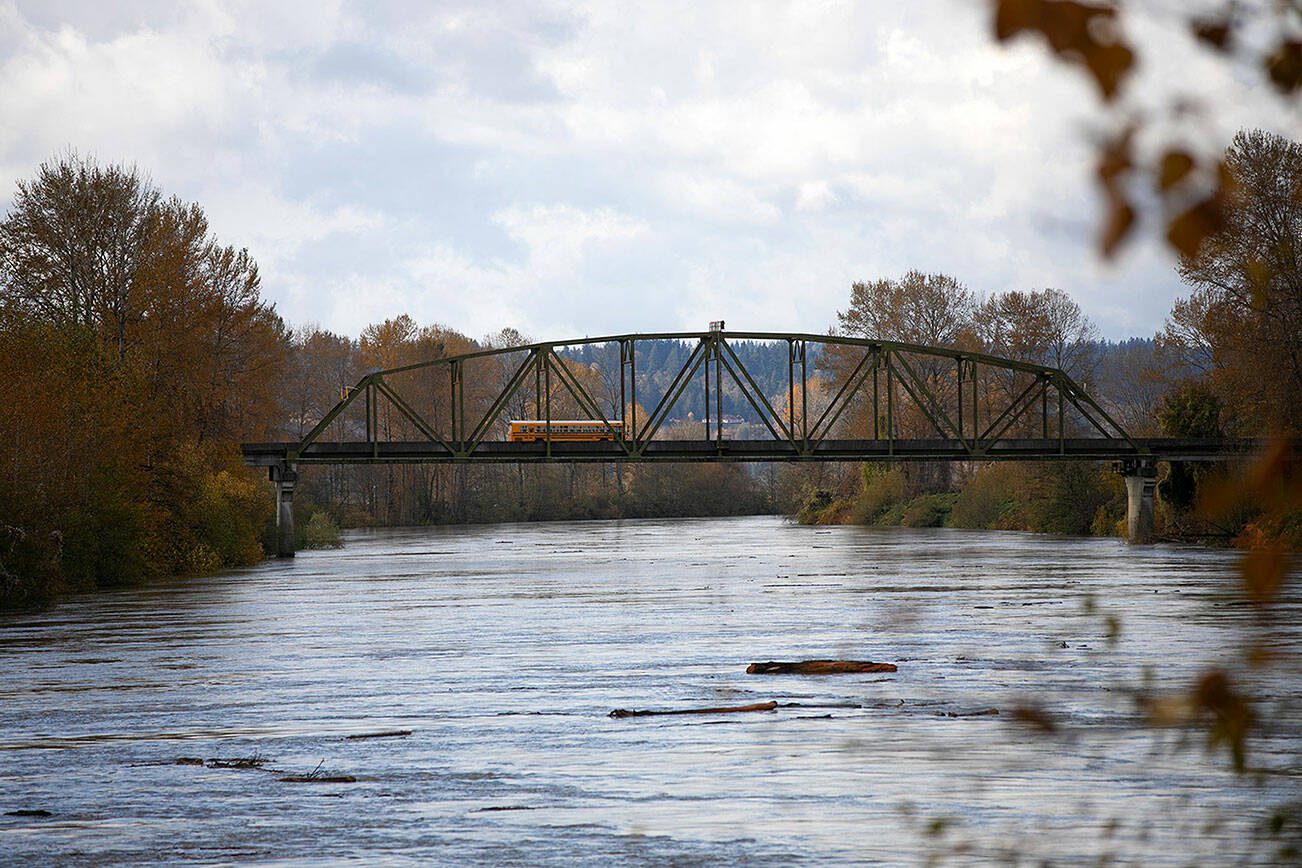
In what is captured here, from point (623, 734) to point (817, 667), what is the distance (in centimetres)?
559

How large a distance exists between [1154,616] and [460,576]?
25762mm

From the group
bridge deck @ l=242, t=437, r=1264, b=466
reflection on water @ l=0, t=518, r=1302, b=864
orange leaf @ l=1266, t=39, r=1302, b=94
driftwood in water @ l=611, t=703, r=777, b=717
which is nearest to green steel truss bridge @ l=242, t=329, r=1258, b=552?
bridge deck @ l=242, t=437, r=1264, b=466

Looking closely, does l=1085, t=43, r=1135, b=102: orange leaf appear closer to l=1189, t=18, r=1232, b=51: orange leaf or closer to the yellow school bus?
l=1189, t=18, r=1232, b=51: orange leaf

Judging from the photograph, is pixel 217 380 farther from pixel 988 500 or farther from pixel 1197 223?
pixel 1197 223

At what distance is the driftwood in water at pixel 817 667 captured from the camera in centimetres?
1886

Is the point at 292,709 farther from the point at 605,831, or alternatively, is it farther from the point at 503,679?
the point at 605,831

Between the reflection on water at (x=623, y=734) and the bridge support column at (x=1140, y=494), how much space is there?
34.0 meters

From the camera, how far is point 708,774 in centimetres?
1158

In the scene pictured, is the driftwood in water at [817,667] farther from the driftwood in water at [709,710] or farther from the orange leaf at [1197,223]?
the orange leaf at [1197,223]

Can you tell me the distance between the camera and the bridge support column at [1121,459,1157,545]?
67000mm

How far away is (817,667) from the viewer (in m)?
19.0

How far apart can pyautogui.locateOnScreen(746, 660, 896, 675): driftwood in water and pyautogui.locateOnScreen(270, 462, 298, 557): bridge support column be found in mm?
51077

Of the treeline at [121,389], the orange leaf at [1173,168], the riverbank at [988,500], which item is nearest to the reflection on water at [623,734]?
the orange leaf at [1173,168]

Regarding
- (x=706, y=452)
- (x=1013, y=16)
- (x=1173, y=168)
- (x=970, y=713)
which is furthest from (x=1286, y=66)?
(x=706, y=452)
